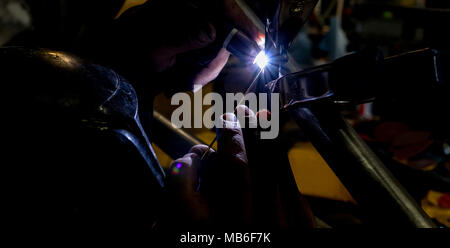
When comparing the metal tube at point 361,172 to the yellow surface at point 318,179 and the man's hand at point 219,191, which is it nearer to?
the man's hand at point 219,191

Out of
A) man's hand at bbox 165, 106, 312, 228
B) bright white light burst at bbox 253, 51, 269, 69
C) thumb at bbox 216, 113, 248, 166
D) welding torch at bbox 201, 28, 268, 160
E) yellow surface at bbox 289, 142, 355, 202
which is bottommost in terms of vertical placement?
yellow surface at bbox 289, 142, 355, 202

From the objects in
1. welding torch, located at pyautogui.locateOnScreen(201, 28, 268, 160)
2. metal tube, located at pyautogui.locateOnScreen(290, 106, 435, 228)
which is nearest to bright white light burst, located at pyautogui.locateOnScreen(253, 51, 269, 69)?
welding torch, located at pyautogui.locateOnScreen(201, 28, 268, 160)

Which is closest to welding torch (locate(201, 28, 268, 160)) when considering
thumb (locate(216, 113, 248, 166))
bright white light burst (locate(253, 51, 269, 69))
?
bright white light burst (locate(253, 51, 269, 69))

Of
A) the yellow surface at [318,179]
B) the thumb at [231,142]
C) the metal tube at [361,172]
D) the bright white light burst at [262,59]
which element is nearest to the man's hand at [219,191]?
the thumb at [231,142]

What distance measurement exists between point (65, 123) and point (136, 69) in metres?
0.75

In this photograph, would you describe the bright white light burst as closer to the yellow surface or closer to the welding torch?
the welding torch

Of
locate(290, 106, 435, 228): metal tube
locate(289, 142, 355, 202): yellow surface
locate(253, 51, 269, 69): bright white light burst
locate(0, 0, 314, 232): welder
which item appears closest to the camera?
locate(290, 106, 435, 228): metal tube

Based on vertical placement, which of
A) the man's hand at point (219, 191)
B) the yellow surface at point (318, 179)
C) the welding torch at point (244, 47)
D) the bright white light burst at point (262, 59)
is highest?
the welding torch at point (244, 47)

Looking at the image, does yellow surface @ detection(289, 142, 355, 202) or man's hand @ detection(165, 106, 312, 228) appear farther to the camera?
yellow surface @ detection(289, 142, 355, 202)

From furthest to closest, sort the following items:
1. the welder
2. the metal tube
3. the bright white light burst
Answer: the bright white light burst → the welder → the metal tube

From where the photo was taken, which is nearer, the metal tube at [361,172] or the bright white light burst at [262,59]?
the metal tube at [361,172]

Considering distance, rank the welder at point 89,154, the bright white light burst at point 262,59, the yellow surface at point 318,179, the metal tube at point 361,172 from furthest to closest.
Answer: the yellow surface at point 318,179, the bright white light burst at point 262,59, the welder at point 89,154, the metal tube at point 361,172

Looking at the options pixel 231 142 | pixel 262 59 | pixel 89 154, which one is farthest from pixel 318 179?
pixel 89 154

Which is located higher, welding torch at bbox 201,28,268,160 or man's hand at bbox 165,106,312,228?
welding torch at bbox 201,28,268,160
